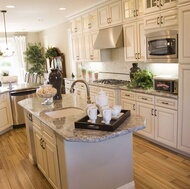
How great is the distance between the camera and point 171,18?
126 inches

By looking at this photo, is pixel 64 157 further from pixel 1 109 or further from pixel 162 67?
pixel 1 109

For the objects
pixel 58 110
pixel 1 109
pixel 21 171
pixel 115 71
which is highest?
pixel 115 71

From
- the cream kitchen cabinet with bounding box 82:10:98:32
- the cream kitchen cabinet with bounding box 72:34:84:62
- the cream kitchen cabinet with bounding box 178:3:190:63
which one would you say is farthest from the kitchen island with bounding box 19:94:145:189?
the cream kitchen cabinet with bounding box 72:34:84:62

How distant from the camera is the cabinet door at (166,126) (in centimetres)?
329

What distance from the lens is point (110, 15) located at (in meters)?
4.63

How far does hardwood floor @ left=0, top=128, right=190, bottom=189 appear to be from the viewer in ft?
8.81

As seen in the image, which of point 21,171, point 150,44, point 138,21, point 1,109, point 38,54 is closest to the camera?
point 21,171

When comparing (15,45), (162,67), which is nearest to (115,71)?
(162,67)

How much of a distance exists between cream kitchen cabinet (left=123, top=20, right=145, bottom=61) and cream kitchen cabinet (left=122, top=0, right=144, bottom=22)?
0.12m

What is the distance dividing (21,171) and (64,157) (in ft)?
4.74

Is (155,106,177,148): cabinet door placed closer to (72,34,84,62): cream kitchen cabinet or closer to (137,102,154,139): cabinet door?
(137,102,154,139): cabinet door

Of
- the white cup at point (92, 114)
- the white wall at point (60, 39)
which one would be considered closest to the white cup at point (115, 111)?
the white cup at point (92, 114)

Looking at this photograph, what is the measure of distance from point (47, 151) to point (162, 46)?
2.30 meters

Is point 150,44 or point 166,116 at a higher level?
point 150,44
